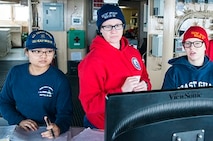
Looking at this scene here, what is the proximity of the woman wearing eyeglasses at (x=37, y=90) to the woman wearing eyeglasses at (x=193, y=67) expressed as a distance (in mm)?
663

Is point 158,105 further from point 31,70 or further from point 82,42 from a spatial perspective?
point 82,42

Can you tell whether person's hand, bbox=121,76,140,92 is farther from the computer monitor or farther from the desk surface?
the computer monitor

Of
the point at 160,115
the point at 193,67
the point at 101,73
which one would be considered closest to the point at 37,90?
the point at 101,73

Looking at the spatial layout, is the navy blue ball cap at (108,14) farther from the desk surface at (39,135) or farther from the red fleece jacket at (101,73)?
the desk surface at (39,135)

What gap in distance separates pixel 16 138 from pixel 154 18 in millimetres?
4024

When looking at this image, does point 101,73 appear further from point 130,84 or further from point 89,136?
point 89,136

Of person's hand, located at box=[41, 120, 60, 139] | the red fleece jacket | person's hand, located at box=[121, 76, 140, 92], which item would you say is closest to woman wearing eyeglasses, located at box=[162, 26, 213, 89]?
the red fleece jacket

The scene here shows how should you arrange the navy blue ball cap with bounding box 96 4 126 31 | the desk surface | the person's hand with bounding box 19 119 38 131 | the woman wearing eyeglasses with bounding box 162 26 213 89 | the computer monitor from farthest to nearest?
the woman wearing eyeglasses with bounding box 162 26 213 89 < the navy blue ball cap with bounding box 96 4 126 31 < the person's hand with bounding box 19 119 38 131 < the desk surface < the computer monitor

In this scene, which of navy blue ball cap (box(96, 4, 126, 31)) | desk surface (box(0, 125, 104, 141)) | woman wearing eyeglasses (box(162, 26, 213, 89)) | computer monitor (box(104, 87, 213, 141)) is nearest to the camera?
computer monitor (box(104, 87, 213, 141))

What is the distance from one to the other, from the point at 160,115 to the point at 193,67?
4.12ft

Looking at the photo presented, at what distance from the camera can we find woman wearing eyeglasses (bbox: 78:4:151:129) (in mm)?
1371

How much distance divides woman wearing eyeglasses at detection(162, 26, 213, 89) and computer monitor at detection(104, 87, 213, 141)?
113 cm

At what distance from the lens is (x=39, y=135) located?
126 centimetres

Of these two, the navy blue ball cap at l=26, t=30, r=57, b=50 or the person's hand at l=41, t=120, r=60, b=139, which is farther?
the navy blue ball cap at l=26, t=30, r=57, b=50
